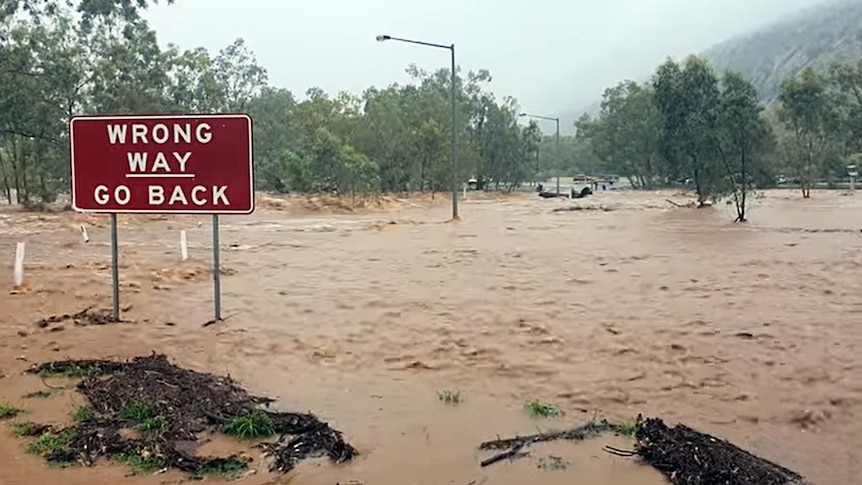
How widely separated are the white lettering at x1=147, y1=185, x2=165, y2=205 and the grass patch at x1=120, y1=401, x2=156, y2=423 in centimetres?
405

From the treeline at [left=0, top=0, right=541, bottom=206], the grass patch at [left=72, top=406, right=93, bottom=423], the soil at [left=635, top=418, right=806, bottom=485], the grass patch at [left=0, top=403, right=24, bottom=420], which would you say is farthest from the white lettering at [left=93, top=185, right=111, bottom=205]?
the treeline at [left=0, top=0, right=541, bottom=206]

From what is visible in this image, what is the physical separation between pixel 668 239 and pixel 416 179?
152ft

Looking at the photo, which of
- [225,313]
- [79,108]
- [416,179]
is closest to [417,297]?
[225,313]

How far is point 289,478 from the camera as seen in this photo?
5.21 metres

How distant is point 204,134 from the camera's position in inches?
392

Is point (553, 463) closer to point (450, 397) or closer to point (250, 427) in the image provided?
point (450, 397)

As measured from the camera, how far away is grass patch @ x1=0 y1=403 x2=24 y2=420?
21.2ft

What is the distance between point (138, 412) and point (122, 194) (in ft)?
14.6

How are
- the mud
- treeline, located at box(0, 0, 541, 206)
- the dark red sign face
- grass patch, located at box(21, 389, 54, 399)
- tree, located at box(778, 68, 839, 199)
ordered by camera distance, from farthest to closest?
1. tree, located at box(778, 68, 839, 199)
2. treeline, located at box(0, 0, 541, 206)
3. the mud
4. the dark red sign face
5. grass patch, located at box(21, 389, 54, 399)

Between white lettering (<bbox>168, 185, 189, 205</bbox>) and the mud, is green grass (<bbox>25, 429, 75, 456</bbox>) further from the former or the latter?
the mud

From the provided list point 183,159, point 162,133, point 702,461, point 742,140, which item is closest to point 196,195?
point 183,159

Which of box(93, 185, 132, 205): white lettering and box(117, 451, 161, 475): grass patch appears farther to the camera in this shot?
box(93, 185, 132, 205): white lettering

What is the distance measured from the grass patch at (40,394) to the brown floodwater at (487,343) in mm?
152

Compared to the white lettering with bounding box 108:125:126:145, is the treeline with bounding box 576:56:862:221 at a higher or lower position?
higher
